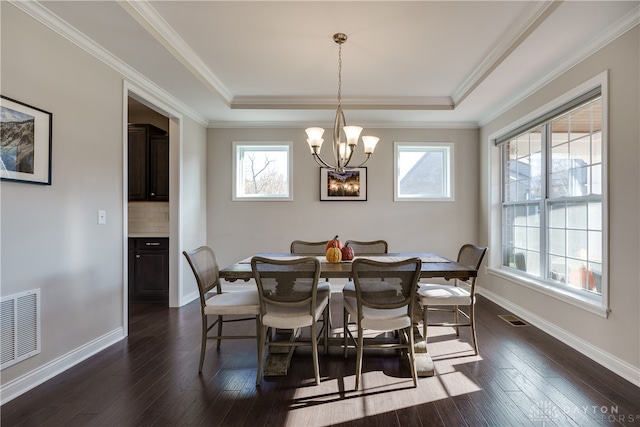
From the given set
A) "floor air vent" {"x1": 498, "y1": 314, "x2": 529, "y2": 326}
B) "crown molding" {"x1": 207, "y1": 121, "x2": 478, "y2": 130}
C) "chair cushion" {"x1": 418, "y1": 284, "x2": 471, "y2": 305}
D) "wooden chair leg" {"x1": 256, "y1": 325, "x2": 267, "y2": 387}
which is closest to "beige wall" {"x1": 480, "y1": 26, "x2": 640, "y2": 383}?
"floor air vent" {"x1": 498, "y1": 314, "x2": 529, "y2": 326}

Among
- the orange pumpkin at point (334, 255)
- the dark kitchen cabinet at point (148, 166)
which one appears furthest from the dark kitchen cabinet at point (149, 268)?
the orange pumpkin at point (334, 255)

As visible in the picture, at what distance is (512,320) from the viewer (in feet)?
11.6

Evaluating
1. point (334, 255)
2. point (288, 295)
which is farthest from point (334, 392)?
point (334, 255)

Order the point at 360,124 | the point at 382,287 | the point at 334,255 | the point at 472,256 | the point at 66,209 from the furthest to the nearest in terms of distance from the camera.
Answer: the point at 360,124 → the point at 472,256 → the point at 334,255 → the point at 66,209 → the point at 382,287

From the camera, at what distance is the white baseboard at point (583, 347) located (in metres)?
2.26

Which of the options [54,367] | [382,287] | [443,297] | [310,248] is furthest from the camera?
[310,248]

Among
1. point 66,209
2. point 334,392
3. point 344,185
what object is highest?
point 344,185

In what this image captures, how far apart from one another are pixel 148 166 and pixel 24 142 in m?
2.21

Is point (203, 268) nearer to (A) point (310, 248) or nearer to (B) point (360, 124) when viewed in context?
(A) point (310, 248)

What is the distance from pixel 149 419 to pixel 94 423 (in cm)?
30

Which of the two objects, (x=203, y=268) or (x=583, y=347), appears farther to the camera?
(x=583, y=347)

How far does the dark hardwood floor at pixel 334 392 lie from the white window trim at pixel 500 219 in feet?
1.53

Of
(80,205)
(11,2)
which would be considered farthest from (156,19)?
(80,205)

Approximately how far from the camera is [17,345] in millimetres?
2053
